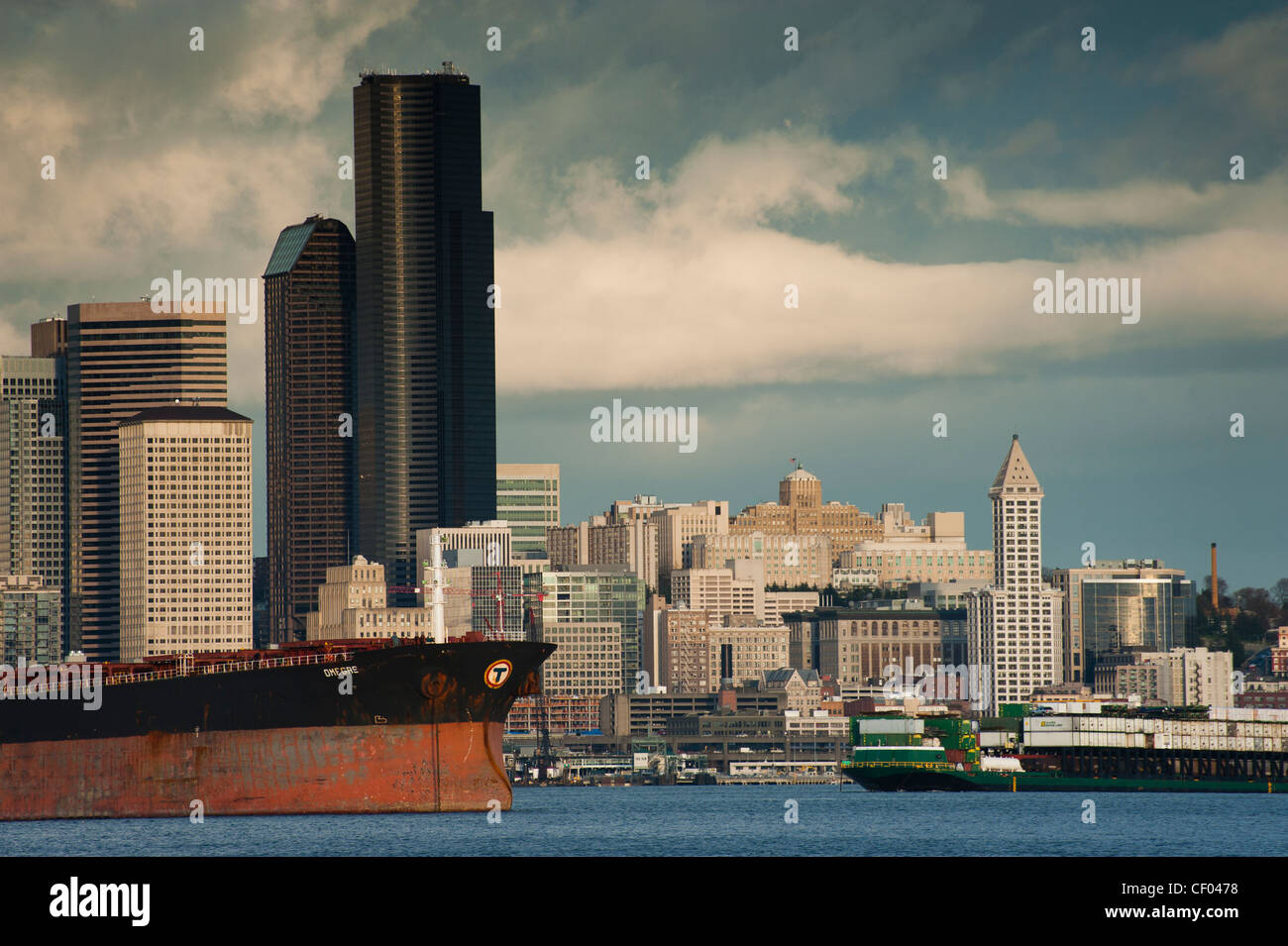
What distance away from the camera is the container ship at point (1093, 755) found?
167875 millimetres

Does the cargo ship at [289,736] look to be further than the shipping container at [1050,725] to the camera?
No

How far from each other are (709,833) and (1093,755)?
87957mm

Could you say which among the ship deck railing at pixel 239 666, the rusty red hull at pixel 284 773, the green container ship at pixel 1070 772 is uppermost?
the ship deck railing at pixel 239 666

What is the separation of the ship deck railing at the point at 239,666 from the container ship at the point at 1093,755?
81.4 m

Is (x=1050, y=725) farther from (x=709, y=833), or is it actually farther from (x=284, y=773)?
(x=284, y=773)

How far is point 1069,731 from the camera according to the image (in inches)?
7023

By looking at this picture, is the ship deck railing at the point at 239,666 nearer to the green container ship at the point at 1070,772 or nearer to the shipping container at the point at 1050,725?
the green container ship at the point at 1070,772

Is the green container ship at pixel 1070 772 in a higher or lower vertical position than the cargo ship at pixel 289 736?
lower

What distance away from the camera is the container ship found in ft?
551

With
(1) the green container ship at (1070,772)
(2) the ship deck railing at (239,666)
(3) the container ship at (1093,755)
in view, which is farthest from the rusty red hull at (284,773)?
(3) the container ship at (1093,755)

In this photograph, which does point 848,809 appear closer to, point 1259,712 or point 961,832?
point 961,832
